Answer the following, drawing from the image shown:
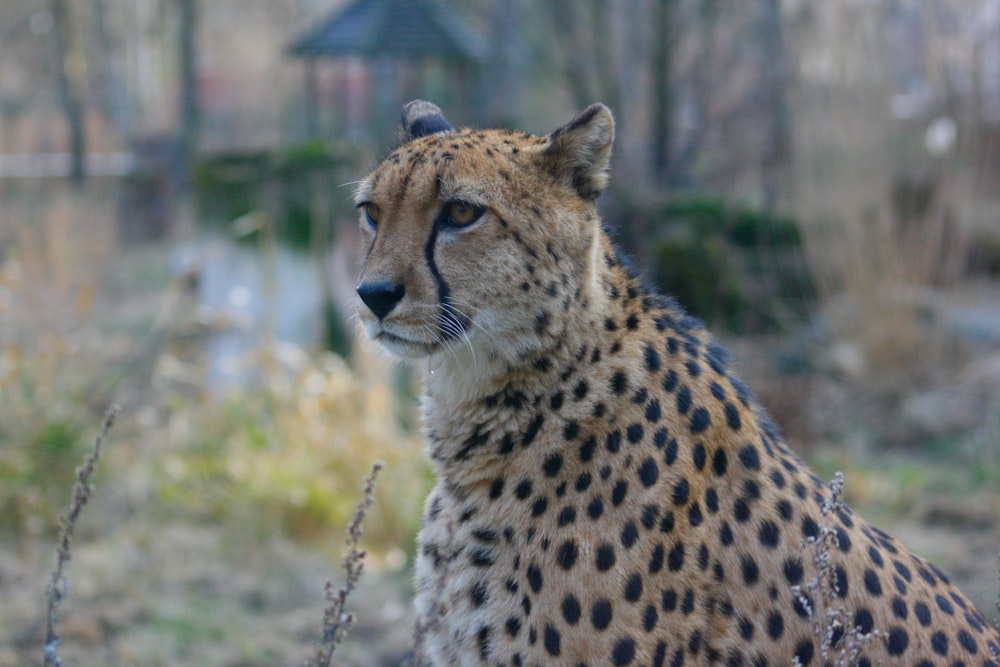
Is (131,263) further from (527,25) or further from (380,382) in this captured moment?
(380,382)

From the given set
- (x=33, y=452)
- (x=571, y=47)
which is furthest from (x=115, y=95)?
(x=33, y=452)

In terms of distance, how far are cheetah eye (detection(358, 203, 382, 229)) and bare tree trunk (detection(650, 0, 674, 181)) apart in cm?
980

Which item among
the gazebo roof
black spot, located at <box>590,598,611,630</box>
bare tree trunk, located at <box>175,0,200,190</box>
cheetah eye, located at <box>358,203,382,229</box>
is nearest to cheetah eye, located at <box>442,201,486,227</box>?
cheetah eye, located at <box>358,203,382,229</box>

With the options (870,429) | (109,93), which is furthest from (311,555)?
(109,93)

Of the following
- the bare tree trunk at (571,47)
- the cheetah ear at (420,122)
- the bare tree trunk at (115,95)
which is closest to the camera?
the cheetah ear at (420,122)

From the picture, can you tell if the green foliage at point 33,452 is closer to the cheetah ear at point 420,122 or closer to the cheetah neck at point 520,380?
the cheetah ear at point 420,122

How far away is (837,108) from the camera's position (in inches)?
309

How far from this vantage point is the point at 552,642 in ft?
7.10

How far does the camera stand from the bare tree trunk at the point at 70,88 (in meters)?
17.6

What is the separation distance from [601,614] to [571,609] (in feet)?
0.21

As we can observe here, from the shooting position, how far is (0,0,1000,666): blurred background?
516 cm

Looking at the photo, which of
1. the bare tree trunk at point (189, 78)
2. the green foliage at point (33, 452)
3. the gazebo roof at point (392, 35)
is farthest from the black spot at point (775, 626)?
the bare tree trunk at point (189, 78)

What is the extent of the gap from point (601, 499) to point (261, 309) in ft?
16.0

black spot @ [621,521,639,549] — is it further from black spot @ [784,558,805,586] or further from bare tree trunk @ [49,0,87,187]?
bare tree trunk @ [49,0,87,187]
